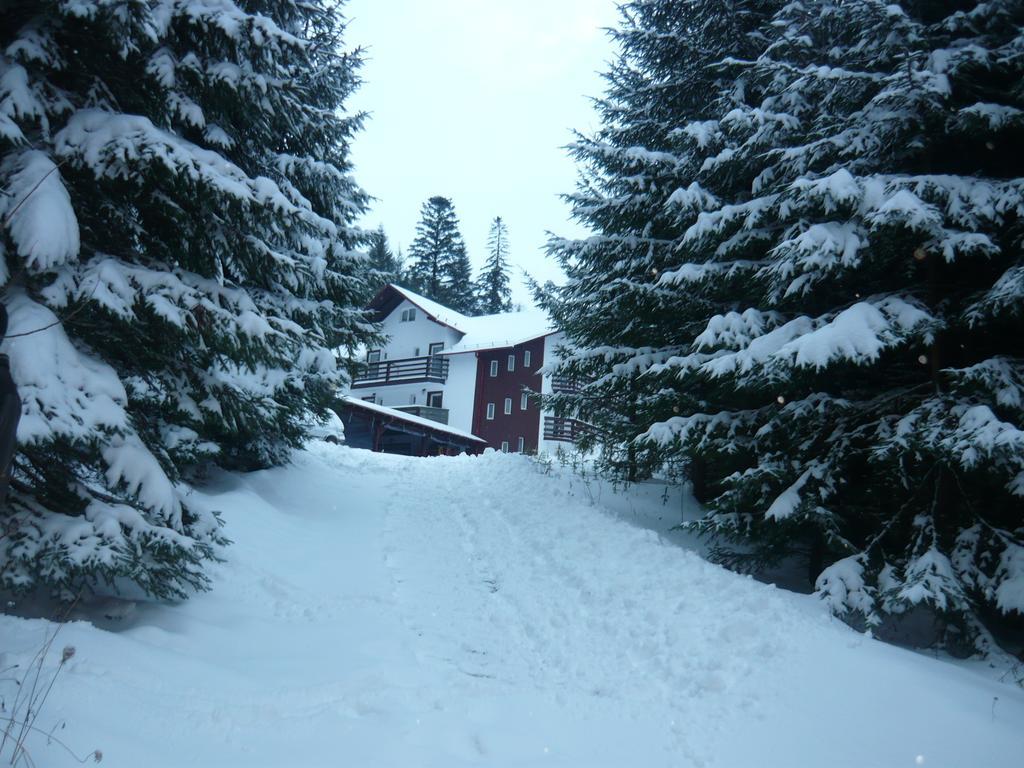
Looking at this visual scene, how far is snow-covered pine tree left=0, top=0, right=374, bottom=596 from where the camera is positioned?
4715 millimetres

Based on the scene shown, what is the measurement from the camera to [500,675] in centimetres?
571

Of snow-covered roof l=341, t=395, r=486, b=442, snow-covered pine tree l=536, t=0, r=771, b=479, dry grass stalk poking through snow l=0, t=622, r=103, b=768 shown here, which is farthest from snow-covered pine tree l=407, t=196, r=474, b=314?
dry grass stalk poking through snow l=0, t=622, r=103, b=768

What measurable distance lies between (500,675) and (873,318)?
507cm

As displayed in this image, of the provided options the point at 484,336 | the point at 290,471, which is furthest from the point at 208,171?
the point at 484,336

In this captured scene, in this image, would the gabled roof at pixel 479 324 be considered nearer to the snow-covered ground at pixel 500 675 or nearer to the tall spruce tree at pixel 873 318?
the tall spruce tree at pixel 873 318

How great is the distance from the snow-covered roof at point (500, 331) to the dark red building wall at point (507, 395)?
0.70 metres

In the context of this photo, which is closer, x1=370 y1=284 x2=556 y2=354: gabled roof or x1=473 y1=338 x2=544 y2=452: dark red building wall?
x1=473 y1=338 x2=544 y2=452: dark red building wall

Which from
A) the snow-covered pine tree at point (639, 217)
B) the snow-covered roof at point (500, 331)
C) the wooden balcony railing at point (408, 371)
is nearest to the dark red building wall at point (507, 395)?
the snow-covered roof at point (500, 331)

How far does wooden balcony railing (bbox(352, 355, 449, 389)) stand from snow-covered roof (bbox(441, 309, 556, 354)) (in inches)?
43.9

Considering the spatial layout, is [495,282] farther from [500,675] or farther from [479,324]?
[500,675]

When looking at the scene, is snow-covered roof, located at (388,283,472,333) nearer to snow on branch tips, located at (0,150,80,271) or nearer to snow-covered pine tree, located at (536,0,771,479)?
snow-covered pine tree, located at (536,0,771,479)

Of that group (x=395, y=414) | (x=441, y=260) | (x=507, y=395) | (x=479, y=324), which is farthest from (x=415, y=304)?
(x=441, y=260)

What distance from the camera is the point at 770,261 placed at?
28.8 ft

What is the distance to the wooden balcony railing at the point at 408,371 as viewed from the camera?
4081cm
